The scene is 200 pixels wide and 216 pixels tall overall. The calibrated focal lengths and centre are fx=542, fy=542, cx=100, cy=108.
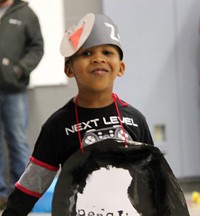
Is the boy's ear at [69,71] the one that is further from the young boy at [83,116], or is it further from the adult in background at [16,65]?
the adult in background at [16,65]

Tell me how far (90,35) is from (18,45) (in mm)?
1769

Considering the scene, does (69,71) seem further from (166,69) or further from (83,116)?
(166,69)

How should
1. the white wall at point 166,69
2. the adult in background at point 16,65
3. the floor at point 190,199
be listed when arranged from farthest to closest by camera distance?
the white wall at point 166,69 → the adult in background at point 16,65 → the floor at point 190,199

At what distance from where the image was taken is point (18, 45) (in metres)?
2.97

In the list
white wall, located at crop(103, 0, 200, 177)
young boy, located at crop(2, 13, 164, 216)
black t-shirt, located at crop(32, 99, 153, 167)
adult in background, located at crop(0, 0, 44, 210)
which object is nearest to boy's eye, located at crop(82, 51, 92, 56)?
young boy, located at crop(2, 13, 164, 216)

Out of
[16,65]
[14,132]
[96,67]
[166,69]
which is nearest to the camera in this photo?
[96,67]

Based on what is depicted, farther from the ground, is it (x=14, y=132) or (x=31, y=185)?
(x=31, y=185)

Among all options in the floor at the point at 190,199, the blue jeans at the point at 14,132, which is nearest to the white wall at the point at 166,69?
the floor at the point at 190,199

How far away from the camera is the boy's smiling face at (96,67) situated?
126 centimetres

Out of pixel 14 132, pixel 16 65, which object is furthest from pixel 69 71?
pixel 14 132

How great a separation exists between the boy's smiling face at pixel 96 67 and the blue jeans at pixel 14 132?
174cm

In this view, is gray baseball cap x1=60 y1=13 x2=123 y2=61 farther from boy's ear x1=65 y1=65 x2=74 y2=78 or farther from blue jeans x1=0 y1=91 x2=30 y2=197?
blue jeans x1=0 y1=91 x2=30 y2=197

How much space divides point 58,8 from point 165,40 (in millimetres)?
694

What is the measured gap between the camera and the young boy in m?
1.27
